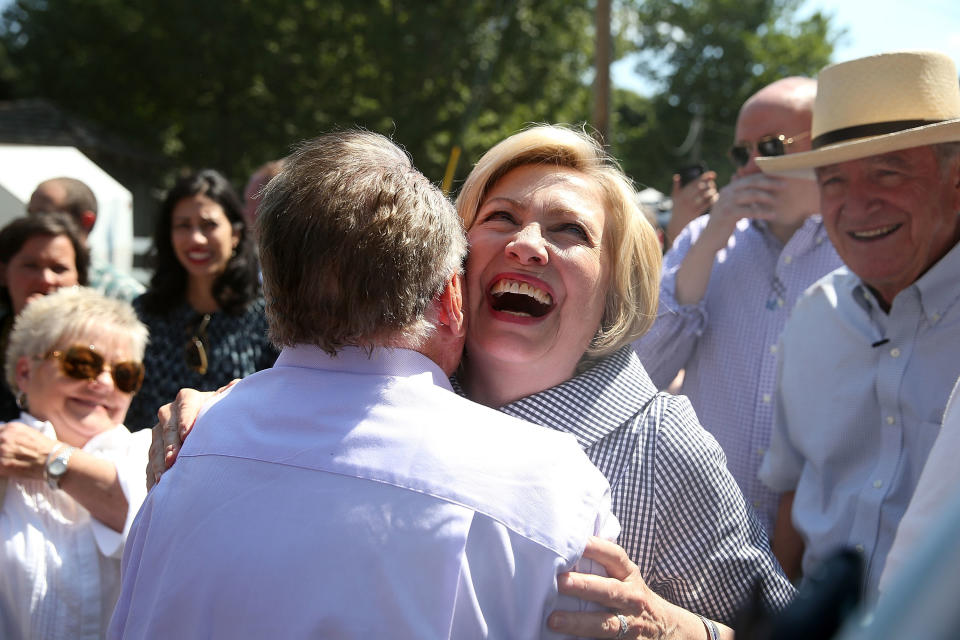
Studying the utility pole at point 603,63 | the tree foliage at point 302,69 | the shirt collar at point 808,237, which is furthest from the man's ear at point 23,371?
the tree foliage at point 302,69

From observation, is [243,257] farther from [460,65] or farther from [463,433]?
[460,65]

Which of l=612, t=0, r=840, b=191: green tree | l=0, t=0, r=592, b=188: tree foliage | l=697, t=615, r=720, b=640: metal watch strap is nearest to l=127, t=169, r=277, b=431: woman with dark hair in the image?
l=697, t=615, r=720, b=640: metal watch strap

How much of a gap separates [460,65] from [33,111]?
1101 centimetres

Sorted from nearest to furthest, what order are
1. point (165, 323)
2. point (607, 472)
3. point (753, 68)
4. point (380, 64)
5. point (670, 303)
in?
point (607, 472)
point (670, 303)
point (165, 323)
point (380, 64)
point (753, 68)

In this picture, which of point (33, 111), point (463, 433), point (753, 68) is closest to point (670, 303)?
point (463, 433)

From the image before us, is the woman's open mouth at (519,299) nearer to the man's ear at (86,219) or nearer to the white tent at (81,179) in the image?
the man's ear at (86,219)

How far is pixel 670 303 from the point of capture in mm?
3227

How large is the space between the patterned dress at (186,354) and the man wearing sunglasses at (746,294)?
188 cm

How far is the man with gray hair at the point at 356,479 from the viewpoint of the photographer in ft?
4.57

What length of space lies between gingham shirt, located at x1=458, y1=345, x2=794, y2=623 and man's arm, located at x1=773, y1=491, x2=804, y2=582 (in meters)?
0.90

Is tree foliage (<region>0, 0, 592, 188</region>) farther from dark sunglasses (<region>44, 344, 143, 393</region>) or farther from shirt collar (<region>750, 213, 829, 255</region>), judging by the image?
dark sunglasses (<region>44, 344, 143, 393</region>)

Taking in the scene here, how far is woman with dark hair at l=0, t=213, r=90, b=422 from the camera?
3832 mm

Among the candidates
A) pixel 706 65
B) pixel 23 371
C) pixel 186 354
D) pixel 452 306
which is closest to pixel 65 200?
pixel 186 354

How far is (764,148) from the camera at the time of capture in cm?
331
